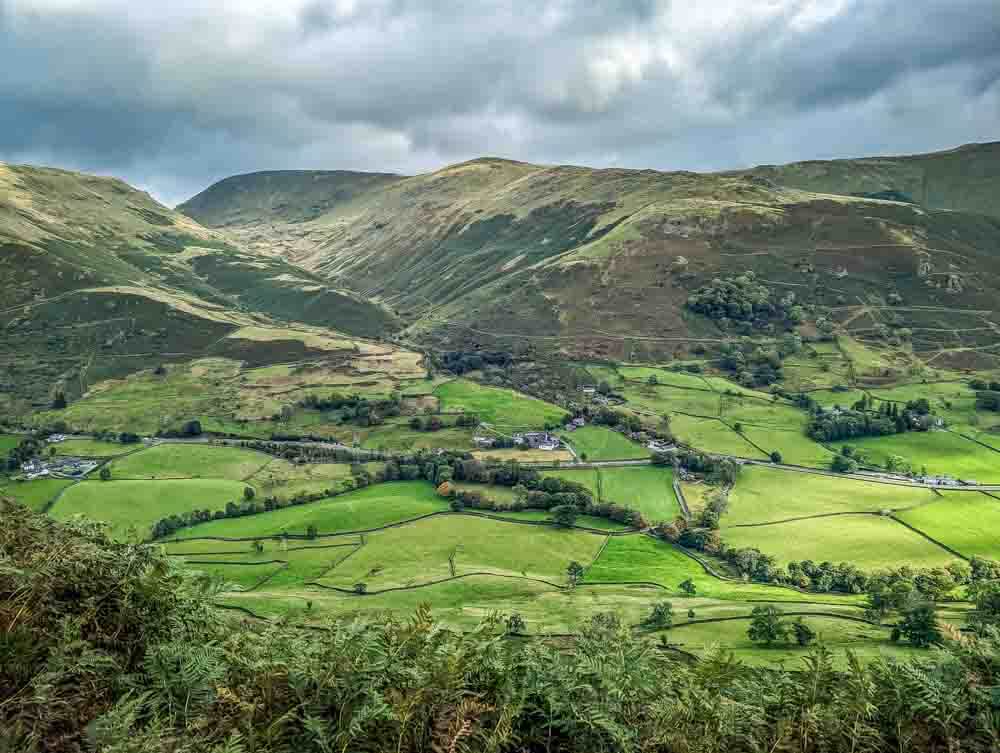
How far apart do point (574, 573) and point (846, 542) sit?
119 ft

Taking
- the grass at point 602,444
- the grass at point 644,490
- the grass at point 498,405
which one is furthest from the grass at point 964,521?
the grass at point 498,405

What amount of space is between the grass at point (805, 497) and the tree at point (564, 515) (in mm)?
22275

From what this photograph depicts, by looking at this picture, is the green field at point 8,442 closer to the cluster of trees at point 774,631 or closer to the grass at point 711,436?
the cluster of trees at point 774,631

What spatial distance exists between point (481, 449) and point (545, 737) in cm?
10891

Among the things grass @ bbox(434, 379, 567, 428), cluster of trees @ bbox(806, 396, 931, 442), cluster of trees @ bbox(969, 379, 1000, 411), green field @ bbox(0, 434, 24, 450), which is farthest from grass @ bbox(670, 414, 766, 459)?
green field @ bbox(0, 434, 24, 450)

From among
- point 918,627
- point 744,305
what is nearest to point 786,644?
point 918,627

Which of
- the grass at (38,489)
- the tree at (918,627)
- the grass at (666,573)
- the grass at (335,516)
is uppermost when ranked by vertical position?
the tree at (918,627)

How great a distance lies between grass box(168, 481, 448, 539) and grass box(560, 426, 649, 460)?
3292cm

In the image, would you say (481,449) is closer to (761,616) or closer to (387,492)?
(387,492)

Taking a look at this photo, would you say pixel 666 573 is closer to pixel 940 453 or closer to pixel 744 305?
pixel 940 453

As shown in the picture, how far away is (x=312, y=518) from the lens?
88.8m

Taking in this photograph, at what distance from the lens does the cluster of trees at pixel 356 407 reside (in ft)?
447

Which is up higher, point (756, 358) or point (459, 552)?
point (756, 358)

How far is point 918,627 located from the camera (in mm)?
49750
